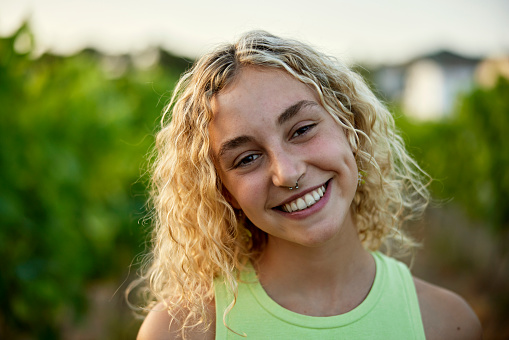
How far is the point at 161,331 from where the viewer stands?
178 centimetres

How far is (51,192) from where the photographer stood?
11.0 ft

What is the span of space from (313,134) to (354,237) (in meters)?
0.53

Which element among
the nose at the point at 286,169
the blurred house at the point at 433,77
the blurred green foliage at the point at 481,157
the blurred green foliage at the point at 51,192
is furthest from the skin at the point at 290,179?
the blurred house at the point at 433,77

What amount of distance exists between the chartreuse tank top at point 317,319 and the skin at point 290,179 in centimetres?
5

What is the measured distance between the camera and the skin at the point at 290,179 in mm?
1688

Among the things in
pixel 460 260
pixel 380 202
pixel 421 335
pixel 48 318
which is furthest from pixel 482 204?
pixel 48 318

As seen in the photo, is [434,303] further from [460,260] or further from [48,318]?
[460,260]

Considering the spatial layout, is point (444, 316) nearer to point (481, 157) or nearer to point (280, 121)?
point (280, 121)

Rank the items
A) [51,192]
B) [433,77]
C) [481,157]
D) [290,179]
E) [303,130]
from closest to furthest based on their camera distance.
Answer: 1. [290,179]
2. [303,130]
3. [51,192]
4. [481,157]
5. [433,77]

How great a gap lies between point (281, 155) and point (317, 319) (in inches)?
25.2

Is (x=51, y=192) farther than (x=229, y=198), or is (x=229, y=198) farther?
(x=51, y=192)

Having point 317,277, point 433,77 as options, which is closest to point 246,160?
point 317,277

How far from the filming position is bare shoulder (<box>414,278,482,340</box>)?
1871mm

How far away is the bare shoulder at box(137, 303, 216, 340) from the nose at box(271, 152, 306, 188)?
60 cm
